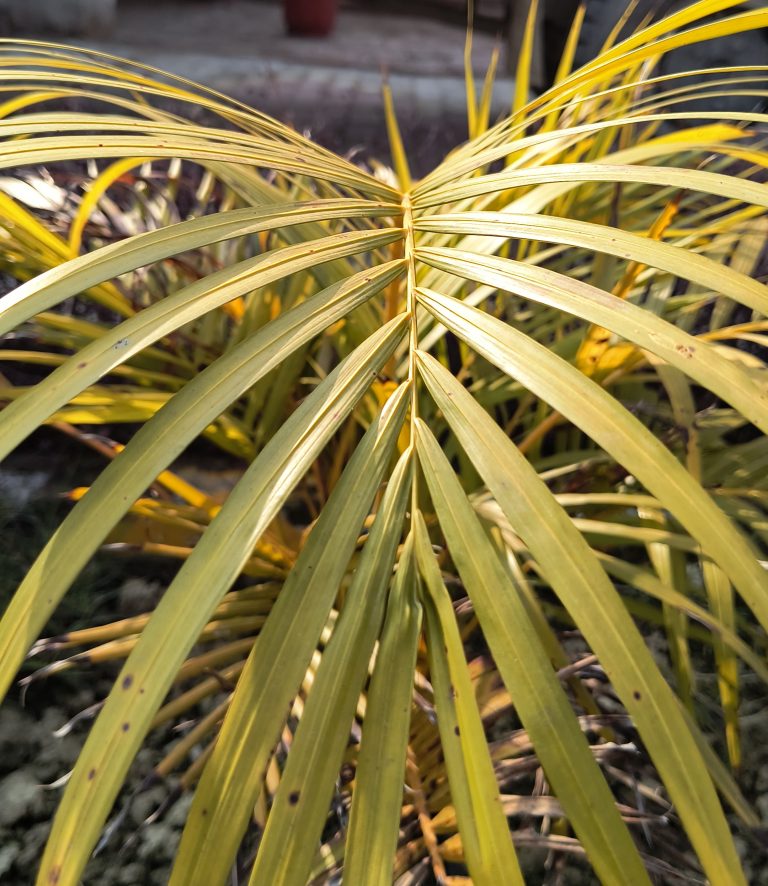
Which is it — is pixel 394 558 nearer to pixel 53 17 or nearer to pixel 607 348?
pixel 607 348

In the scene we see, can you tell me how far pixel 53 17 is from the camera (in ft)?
11.1

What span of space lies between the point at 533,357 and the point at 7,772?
0.68 m

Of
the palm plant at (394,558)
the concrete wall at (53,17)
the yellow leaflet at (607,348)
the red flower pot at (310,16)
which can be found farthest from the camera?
the red flower pot at (310,16)

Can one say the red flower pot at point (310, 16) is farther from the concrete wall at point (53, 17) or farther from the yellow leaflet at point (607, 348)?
the yellow leaflet at point (607, 348)

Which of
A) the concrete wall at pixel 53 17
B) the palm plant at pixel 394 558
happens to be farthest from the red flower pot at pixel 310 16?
the palm plant at pixel 394 558

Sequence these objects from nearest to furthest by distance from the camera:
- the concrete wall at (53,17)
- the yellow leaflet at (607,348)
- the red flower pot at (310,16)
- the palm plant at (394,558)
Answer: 1. the palm plant at (394,558)
2. the yellow leaflet at (607,348)
3. the concrete wall at (53,17)
4. the red flower pot at (310,16)

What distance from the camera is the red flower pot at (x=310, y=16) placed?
4.38 meters

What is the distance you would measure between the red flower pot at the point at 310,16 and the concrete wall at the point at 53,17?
3.96 ft

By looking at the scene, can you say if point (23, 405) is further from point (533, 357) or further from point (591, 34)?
point (591, 34)

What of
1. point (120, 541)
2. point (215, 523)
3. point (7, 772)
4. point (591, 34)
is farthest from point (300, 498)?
point (591, 34)

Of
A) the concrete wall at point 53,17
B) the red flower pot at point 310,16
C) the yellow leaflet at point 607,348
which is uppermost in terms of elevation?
the red flower pot at point 310,16

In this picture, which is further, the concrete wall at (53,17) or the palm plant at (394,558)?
the concrete wall at (53,17)

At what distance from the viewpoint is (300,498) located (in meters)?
1.00

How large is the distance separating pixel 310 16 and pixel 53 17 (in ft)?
5.31
